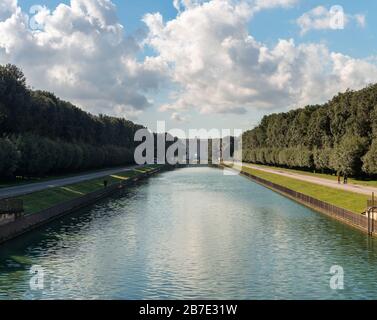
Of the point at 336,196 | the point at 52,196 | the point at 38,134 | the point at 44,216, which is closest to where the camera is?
the point at 44,216

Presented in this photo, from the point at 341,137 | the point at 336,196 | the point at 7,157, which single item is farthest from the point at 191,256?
the point at 341,137

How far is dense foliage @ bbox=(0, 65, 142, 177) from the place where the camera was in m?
80.2

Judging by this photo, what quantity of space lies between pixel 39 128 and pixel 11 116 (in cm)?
1616

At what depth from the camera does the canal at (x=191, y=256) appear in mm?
26750

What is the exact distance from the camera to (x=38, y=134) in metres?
98.0

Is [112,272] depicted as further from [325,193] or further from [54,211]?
[325,193]

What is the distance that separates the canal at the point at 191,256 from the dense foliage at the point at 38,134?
85.2 ft

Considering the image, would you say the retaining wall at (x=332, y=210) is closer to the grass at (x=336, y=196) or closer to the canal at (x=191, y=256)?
the canal at (x=191, y=256)

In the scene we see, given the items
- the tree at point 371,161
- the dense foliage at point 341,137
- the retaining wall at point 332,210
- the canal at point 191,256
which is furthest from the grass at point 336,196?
the dense foliage at point 341,137

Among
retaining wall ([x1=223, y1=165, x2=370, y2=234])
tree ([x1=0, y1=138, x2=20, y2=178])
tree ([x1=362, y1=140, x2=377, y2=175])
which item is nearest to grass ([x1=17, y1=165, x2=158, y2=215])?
tree ([x1=0, y1=138, x2=20, y2=178])

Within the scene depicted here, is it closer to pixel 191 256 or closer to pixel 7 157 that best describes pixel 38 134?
pixel 7 157

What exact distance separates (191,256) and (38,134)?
69.4 m
